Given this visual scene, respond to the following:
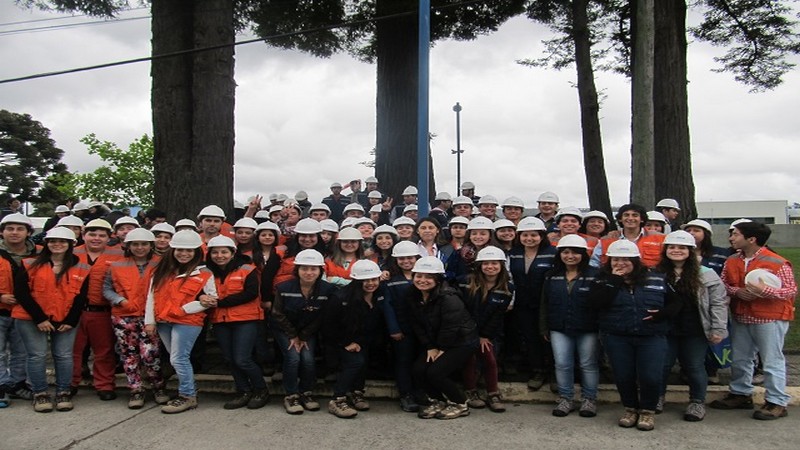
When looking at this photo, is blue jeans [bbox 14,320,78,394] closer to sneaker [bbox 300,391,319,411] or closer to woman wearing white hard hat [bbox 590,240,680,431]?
sneaker [bbox 300,391,319,411]

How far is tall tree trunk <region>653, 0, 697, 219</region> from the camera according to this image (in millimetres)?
9742

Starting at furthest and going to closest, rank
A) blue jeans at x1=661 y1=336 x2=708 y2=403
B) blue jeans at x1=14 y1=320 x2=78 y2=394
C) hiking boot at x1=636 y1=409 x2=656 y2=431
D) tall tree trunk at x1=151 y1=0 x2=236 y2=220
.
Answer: tall tree trunk at x1=151 y1=0 x2=236 y2=220
blue jeans at x1=14 y1=320 x2=78 y2=394
blue jeans at x1=661 y1=336 x2=708 y2=403
hiking boot at x1=636 y1=409 x2=656 y2=431

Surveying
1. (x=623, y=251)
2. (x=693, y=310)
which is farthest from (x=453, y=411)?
(x=693, y=310)

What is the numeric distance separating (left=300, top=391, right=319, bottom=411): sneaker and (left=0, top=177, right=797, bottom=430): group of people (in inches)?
1.0

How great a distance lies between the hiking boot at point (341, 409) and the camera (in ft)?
17.5

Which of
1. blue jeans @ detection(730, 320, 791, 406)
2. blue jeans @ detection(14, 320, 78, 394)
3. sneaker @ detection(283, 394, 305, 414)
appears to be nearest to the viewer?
blue jeans @ detection(730, 320, 791, 406)

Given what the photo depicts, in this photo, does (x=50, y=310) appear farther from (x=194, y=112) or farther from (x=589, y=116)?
(x=589, y=116)

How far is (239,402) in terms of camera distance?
18.6ft

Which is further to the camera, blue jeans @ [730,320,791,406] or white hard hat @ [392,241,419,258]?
white hard hat @ [392,241,419,258]

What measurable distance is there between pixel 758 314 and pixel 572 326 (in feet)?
5.26

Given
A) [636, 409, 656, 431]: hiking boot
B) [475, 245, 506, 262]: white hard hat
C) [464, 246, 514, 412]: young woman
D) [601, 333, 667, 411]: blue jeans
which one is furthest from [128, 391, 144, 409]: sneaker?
[636, 409, 656, 431]: hiking boot

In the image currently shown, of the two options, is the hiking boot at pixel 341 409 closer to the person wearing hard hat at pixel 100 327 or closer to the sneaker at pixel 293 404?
the sneaker at pixel 293 404

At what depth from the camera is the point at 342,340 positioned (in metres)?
5.55

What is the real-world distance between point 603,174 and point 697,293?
24.4ft
